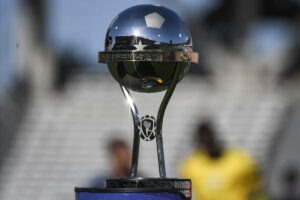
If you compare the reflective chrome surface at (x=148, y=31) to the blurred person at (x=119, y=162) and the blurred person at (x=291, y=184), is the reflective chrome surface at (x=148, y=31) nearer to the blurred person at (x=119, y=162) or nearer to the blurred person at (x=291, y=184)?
the blurred person at (x=119, y=162)

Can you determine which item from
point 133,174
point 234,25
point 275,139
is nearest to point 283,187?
point 275,139

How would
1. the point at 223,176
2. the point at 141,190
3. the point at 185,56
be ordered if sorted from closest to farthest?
the point at 141,190
the point at 185,56
the point at 223,176

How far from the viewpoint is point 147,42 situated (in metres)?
2.10

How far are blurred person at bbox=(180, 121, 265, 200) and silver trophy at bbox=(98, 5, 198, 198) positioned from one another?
10.1 feet

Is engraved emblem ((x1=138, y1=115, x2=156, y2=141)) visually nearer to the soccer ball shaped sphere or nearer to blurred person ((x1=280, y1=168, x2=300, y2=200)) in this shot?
the soccer ball shaped sphere

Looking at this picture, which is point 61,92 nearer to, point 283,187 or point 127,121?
point 127,121

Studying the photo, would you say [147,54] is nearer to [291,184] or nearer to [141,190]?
[141,190]

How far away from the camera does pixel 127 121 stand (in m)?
13.8

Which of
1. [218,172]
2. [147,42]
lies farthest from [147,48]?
[218,172]

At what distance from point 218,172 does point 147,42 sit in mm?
3386

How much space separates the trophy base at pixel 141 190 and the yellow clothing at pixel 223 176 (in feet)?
10.2

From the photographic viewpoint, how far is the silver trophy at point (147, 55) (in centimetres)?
210

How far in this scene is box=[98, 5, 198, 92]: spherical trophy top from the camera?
210 cm

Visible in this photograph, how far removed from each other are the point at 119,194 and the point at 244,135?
11017mm
